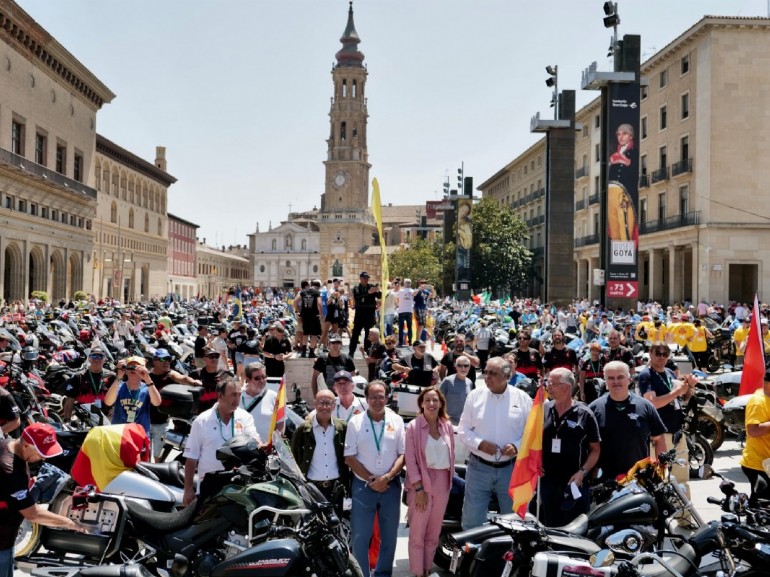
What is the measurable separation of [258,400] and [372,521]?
1.83 metres

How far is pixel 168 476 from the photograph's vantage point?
22.7 ft

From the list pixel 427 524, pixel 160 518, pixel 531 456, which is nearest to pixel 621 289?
pixel 531 456

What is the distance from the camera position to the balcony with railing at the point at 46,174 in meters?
44.7

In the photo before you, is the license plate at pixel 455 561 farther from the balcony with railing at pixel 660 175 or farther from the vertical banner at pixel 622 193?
the balcony with railing at pixel 660 175

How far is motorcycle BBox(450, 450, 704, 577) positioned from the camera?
4809 mm

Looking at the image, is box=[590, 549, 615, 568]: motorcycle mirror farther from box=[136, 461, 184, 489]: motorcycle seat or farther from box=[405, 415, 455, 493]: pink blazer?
box=[136, 461, 184, 489]: motorcycle seat

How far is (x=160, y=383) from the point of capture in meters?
9.73

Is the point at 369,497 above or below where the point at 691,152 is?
below

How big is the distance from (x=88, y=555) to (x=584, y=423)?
3888mm

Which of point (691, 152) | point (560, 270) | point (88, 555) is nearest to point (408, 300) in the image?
point (88, 555)

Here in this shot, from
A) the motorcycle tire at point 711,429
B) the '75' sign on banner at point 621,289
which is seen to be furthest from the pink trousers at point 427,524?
the '75' sign on banner at point 621,289

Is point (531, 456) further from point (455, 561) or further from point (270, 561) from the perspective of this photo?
point (270, 561)

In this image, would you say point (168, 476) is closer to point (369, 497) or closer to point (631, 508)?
point (369, 497)

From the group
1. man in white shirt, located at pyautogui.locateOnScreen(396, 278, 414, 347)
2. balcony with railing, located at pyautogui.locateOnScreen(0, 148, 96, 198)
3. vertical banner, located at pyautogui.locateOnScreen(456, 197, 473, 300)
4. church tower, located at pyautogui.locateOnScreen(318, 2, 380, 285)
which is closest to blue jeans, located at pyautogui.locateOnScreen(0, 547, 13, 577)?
man in white shirt, located at pyautogui.locateOnScreen(396, 278, 414, 347)
